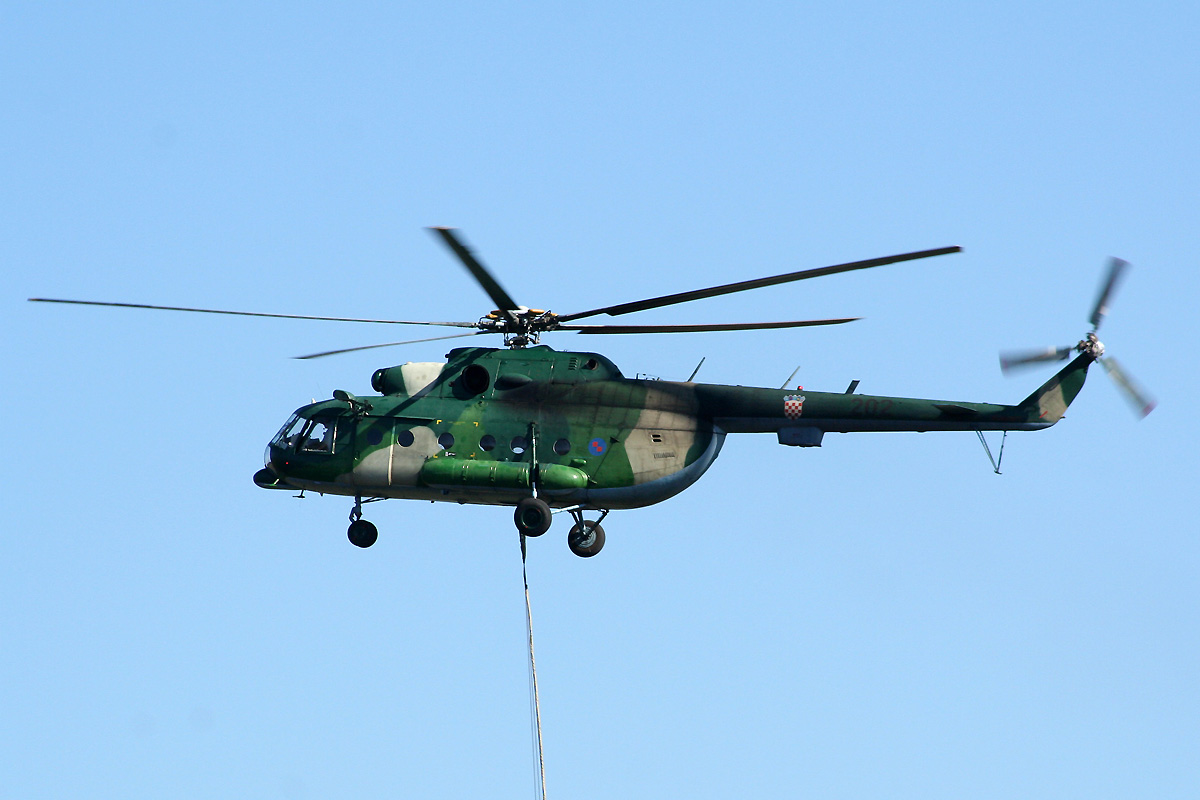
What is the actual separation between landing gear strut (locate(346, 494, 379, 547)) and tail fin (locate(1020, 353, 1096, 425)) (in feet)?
43.1

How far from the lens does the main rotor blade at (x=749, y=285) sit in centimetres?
2470

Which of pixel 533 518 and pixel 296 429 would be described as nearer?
pixel 533 518

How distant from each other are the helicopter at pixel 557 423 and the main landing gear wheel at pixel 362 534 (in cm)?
3

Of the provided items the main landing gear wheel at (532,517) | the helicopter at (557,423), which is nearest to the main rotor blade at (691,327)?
the helicopter at (557,423)

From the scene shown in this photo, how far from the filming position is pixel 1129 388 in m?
29.9

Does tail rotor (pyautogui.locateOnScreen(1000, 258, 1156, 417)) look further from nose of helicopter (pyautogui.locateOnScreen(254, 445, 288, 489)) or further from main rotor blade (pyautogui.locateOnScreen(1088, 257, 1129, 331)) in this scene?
nose of helicopter (pyautogui.locateOnScreen(254, 445, 288, 489))

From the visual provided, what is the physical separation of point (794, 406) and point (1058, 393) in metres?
5.19

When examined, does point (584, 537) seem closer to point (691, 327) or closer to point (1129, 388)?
point (691, 327)

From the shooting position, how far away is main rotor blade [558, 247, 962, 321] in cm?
2470

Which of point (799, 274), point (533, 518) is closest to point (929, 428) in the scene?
point (799, 274)

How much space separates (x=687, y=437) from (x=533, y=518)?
11.3 feet

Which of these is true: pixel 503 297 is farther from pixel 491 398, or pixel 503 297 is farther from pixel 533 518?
pixel 533 518

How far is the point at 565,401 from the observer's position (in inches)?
1216

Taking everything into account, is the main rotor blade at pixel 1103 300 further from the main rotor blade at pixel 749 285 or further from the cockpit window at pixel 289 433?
the cockpit window at pixel 289 433
